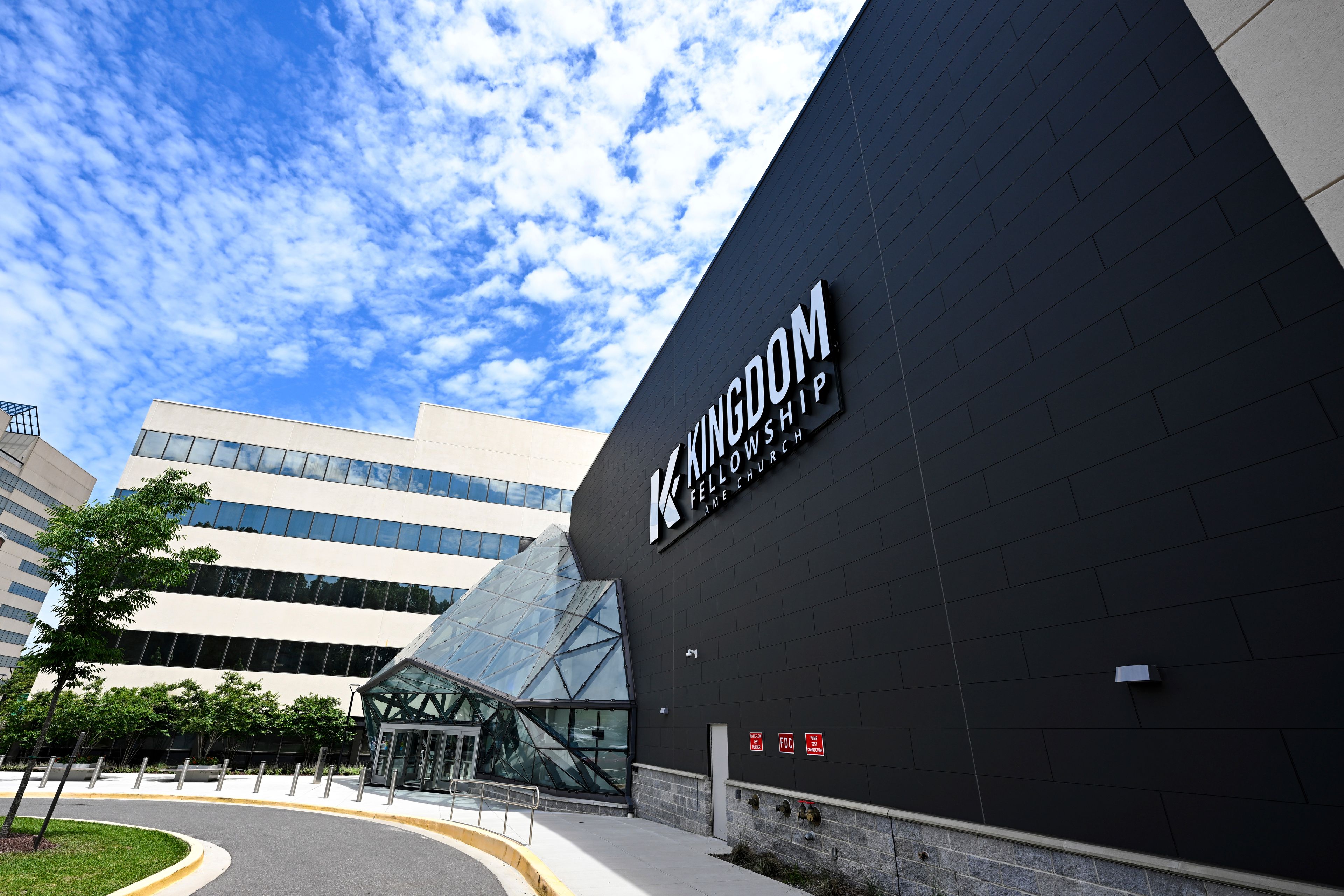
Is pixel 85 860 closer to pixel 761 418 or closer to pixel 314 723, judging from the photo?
pixel 761 418

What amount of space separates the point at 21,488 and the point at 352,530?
58659mm

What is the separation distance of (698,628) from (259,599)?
88.9 ft

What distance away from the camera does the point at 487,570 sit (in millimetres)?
35375

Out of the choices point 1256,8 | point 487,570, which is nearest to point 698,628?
point 1256,8

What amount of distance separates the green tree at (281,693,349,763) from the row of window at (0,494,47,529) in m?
54.6

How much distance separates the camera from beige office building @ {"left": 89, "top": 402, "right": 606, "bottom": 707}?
29.8m

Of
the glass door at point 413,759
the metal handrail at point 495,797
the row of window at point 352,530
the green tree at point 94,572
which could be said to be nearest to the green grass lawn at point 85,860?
the green tree at point 94,572

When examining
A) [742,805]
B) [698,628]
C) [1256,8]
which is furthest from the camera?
[698,628]

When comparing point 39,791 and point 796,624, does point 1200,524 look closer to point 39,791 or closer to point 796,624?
point 796,624

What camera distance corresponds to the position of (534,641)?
19.3m

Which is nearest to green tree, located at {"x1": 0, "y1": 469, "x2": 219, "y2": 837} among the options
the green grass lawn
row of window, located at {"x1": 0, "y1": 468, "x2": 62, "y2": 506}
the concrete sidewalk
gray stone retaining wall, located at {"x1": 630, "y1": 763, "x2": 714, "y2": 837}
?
the green grass lawn

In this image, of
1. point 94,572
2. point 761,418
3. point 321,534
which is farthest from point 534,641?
point 321,534

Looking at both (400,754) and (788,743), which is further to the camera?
→ (400,754)

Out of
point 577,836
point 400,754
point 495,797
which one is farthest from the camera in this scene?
point 400,754
